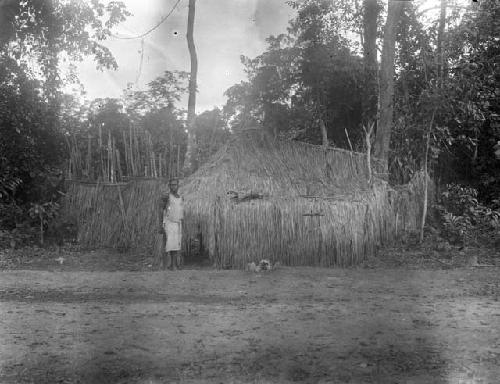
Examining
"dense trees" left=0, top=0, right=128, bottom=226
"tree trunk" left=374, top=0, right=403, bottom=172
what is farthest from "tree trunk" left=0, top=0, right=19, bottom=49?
"tree trunk" left=374, top=0, right=403, bottom=172

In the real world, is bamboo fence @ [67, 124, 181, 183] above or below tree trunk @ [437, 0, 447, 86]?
below

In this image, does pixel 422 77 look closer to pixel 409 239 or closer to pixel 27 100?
pixel 409 239

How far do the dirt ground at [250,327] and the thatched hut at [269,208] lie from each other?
834mm

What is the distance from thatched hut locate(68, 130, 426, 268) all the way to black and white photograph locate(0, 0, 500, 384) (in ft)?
0.13

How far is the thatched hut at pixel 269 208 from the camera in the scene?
10547mm

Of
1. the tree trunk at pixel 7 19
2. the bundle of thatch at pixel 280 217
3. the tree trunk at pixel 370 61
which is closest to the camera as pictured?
the bundle of thatch at pixel 280 217

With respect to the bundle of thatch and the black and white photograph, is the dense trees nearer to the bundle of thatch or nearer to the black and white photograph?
the black and white photograph

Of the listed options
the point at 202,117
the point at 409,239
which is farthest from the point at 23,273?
the point at 202,117

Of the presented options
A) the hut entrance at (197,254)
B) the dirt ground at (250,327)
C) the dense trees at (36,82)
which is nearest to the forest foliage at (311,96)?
the dense trees at (36,82)

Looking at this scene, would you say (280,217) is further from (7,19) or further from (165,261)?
(7,19)

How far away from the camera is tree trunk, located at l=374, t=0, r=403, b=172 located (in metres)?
14.0

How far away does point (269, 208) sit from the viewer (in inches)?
418

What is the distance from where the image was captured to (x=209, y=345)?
17.8 feet

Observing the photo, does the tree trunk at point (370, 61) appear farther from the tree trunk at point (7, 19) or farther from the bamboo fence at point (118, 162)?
the tree trunk at point (7, 19)
